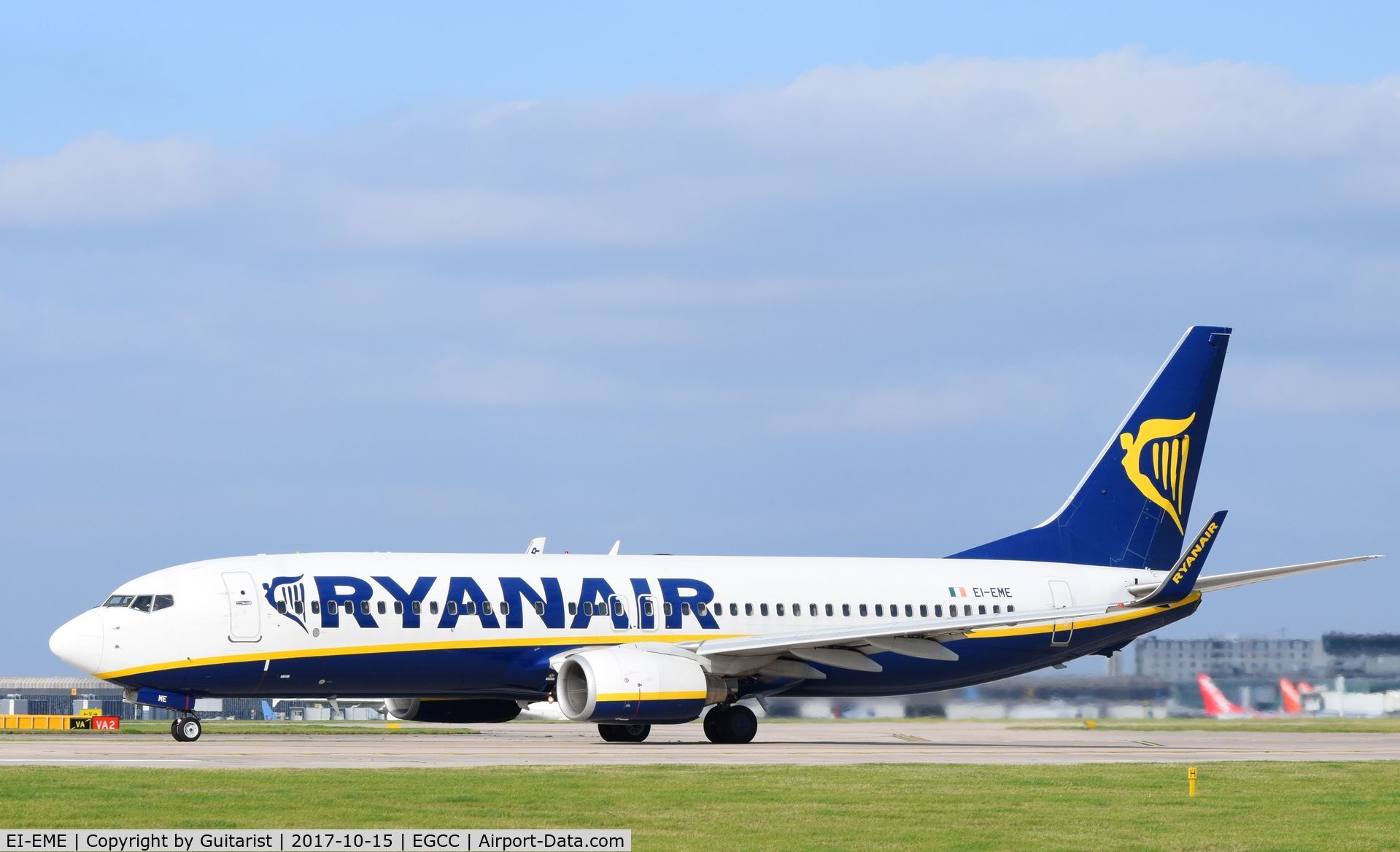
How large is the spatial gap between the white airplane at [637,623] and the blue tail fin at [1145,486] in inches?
2.5

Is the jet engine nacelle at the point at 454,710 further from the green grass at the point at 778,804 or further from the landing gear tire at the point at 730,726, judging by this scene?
the green grass at the point at 778,804

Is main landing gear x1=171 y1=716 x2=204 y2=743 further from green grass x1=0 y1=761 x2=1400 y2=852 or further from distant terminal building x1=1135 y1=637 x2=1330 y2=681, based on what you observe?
distant terminal building x1=1135 y1=637 x2=1330 y2=681

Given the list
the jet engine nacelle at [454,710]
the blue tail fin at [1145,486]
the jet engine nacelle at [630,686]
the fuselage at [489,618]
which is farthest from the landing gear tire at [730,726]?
the blue tail fin at [1145,486]

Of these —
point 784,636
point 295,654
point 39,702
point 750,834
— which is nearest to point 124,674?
point 295,654

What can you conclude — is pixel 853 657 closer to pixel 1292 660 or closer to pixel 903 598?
pixel 903 598

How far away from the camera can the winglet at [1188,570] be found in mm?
39344

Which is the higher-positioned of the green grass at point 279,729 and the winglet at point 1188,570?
the winglet at point 1188,570

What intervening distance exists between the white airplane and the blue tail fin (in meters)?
0.06

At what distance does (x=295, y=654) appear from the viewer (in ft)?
118

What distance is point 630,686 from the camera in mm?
35844

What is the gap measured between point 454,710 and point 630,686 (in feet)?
19.5

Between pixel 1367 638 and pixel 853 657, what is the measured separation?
622 inches

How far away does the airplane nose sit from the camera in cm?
3516

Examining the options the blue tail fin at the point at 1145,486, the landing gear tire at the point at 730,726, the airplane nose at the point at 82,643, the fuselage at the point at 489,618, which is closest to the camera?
the airplane nose at the point at 82,643
